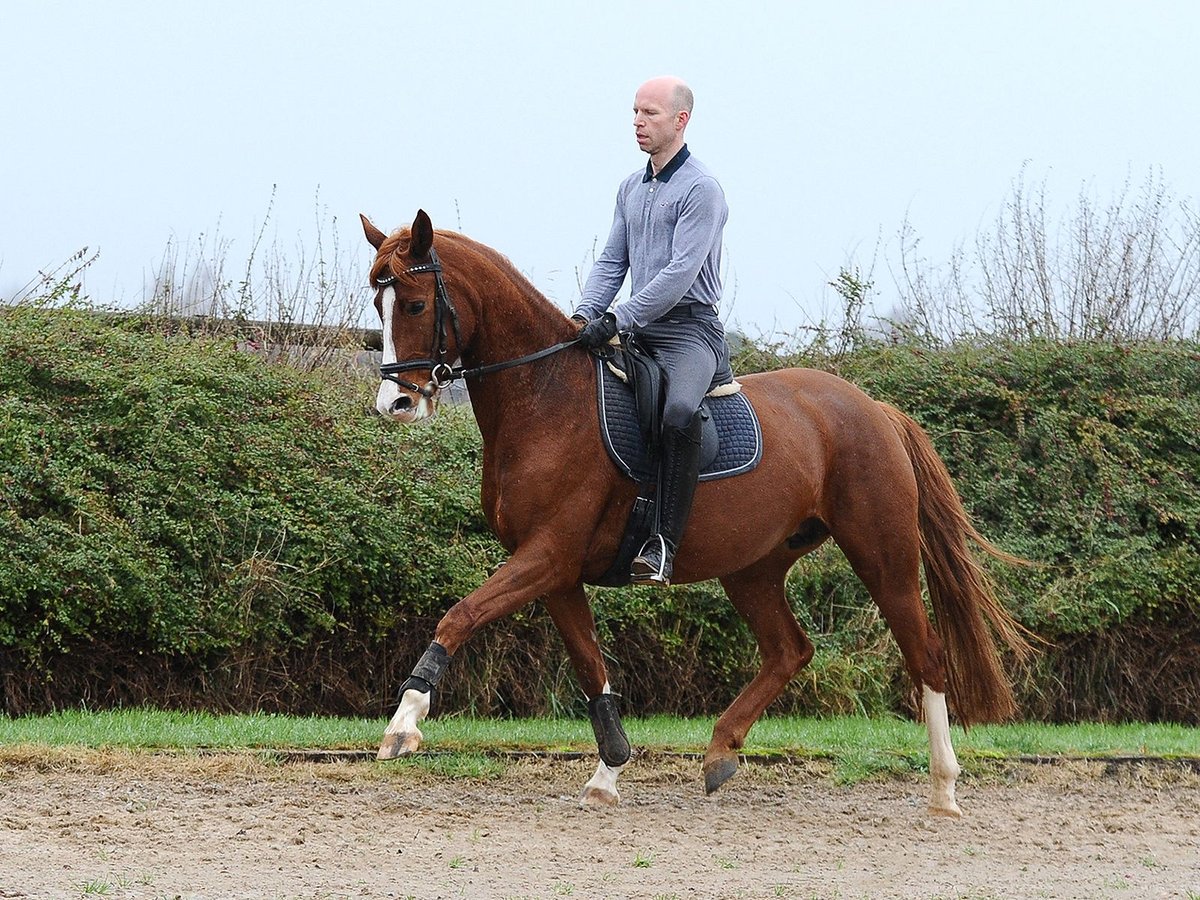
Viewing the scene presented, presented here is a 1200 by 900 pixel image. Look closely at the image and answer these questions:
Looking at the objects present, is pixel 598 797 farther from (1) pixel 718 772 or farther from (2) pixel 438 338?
(2) pixel 438 338

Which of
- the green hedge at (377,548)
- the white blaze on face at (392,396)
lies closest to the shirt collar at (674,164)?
the white blaze on face at (392,396)

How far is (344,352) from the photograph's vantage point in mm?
12570

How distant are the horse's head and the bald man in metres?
0.72

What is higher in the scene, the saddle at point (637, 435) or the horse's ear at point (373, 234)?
the horse's ear at point (373, 234)

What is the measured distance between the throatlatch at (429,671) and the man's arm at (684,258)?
1682mm

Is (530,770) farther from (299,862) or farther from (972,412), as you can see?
(972,412)

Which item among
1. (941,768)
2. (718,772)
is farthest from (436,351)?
(941,768)

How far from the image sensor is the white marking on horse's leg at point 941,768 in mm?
6531

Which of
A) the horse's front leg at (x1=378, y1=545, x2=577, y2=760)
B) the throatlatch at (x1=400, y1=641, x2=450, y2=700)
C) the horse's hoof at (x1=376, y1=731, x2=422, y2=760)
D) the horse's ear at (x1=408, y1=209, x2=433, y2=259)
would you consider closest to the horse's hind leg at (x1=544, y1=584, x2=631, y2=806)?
the horse's front leg at (x1=378, y1=545, x2=577, y2=760)

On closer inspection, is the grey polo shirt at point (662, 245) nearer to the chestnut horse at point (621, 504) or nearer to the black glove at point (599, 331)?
the black glove at point (599, 331)

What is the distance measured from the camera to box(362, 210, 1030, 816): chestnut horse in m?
5.61

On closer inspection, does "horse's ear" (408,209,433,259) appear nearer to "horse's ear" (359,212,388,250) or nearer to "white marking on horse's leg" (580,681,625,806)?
"horse's ear" (359,212,388,250)

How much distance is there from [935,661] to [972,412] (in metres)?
4.93

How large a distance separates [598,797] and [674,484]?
4.96 ft
